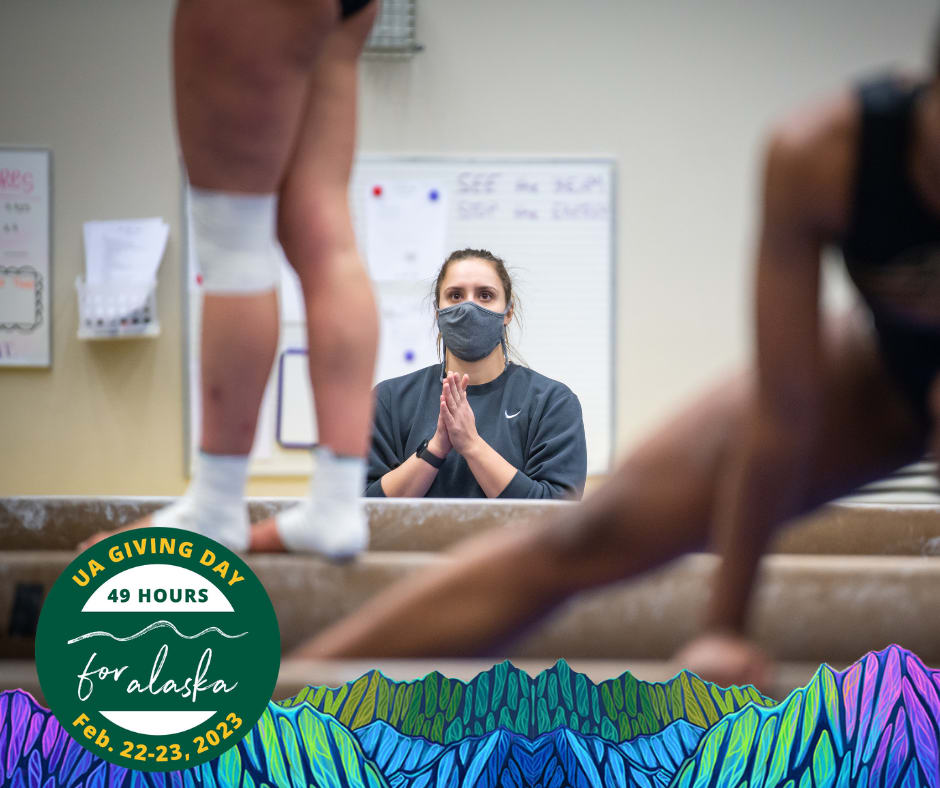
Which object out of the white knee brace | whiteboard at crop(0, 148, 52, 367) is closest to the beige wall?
whiteboard at crop(0, 148, 52, 367)

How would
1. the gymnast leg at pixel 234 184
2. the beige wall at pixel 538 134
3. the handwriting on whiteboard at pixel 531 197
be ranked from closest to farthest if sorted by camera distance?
the gymnast leg at pixel 234 184 → the beige wall at pixel 538 134 → the handwriting on whiteboard at pixel 531 197

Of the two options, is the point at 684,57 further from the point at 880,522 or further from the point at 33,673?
the point at 33,673

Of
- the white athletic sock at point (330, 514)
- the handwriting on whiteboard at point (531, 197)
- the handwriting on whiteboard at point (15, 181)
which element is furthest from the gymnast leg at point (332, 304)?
the handwriting on whiteboard at point (531, 197)

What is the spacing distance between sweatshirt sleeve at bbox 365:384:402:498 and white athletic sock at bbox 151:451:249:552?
105mm

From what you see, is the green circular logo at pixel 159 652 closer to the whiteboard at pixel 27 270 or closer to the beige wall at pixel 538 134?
the beige wall at pixel 538 134

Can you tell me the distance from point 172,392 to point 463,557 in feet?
1.16

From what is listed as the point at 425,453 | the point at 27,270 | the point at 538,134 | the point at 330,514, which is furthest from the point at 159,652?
the point at 538,134

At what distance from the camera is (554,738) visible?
24.0 inches

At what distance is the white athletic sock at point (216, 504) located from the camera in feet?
2.06

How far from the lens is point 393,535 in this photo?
2.20 feet

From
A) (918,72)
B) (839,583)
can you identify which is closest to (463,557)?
(839,583)

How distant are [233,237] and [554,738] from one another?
41 cm

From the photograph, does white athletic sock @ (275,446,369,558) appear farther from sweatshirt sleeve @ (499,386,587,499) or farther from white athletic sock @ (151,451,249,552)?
sweatshirt sleeve @ (499,386,587,499)

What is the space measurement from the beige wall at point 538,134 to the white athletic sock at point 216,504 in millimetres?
50
